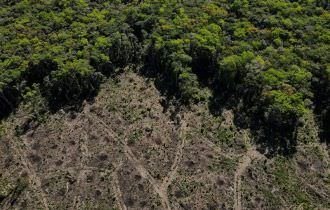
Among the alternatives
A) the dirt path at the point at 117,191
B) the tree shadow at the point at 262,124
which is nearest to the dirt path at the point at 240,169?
the tree shadow at the point at 262,124

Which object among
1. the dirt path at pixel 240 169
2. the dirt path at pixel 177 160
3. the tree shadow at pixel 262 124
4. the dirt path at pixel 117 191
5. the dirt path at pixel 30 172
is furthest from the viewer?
the tree shadow at pixel 262 124

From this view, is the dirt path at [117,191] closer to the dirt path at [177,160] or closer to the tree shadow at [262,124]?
the dirt path at [177,160]

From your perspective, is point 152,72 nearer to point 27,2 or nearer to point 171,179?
point 171,179

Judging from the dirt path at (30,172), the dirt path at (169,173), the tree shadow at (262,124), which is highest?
the tree shadow at (262,124)

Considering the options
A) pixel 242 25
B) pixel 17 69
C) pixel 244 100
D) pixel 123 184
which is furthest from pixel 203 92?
pixel 17 69

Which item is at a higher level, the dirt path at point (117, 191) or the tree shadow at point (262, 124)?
the tree shadow at point (262, 124)

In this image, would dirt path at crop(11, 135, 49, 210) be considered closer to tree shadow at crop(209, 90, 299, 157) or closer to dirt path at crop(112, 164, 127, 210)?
A: dirt path at crop(112, 164, 127, 210)

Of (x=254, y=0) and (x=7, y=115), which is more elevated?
(x=254, y=0)

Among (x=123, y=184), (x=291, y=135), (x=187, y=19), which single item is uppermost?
(x=187, y=19)
